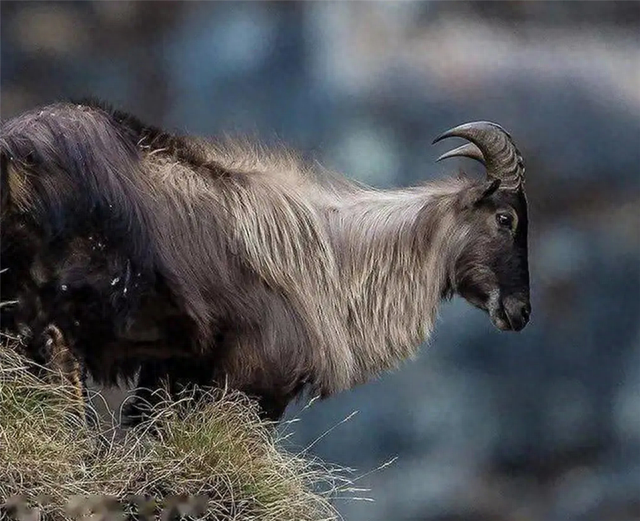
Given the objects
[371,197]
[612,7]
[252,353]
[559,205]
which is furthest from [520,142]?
[252,353]

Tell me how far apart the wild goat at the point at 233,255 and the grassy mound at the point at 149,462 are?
238mm

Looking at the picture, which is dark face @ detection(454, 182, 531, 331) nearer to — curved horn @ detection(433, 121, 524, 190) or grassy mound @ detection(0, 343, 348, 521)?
curved horn @ detection(433, 121, 524, 190)

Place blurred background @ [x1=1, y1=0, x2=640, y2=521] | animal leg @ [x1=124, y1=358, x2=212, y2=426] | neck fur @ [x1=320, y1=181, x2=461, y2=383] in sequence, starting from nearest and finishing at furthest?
animal leg @ [x1=124, y1=358, x2=212, y2=426], neck fur @ [x1=320, y1=181, x2=461, y2=383], blurred background @ [x1=1, y1=0, x2=640, y2=521]

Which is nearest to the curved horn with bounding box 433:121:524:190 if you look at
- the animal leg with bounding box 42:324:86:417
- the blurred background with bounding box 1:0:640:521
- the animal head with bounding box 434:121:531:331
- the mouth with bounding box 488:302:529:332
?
the animal head with bounding box 434:121:531:331

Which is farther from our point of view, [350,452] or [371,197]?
[350,452]

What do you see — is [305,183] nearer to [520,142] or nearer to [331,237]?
[331,237]

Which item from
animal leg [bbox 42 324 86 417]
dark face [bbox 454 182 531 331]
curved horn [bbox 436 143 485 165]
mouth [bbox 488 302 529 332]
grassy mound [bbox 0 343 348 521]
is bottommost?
grassy mound [bbox 0 343 348 521]

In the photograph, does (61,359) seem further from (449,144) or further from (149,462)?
(449,144)

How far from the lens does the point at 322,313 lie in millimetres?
4969

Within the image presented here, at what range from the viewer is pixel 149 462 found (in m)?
4.25

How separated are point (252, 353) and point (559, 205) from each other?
2291 mm

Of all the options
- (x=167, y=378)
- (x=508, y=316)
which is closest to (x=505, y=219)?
(x=508, y=316)

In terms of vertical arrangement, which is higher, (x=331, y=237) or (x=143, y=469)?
(x=331, y=237)

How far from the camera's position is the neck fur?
5.12 metres
